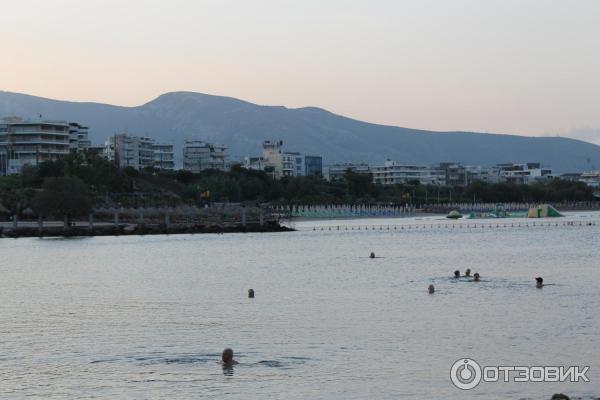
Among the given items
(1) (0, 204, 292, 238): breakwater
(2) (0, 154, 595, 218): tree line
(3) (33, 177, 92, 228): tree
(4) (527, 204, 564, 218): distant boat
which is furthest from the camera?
(4) (527, 204, 564, 218): distant boat

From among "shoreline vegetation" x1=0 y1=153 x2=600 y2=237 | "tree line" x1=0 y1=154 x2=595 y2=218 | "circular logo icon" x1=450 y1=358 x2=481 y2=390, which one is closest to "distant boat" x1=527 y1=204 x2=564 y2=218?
"tree line" x1=0 y1=154 x2=595 y2=218

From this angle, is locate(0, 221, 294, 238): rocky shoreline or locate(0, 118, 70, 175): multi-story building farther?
locate(0, 118, 70, 175): multi-story building

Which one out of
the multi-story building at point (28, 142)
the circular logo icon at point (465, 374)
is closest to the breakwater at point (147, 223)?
the multi-story building at point (28, 142)

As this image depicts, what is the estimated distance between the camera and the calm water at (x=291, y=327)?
2414 centimetres

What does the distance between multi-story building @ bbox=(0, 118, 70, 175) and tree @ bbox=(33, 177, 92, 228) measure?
206 feet

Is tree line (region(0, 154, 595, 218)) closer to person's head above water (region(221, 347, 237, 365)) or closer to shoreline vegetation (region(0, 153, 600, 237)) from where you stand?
shoreline vegetation (region(0, 153, 600, 237))

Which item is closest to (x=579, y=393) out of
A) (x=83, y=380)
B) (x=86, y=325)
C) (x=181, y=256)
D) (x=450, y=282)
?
(x=83, y=380)

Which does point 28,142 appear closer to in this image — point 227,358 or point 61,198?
point 61,198

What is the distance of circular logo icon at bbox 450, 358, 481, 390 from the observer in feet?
77.3

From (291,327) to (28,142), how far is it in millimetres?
147598

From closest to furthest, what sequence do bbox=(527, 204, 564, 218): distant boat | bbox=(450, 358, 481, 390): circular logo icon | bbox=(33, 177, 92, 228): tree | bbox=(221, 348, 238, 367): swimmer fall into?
bbox=(450, 358, 481, 390): circular logo icon, bbox=(221, 348, 238, 367): swimmer, bbox=(33, 177, 92, 228): tree, bbox=(527, 204, 564, 218): distant boat

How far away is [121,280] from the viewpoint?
5494 centimetres

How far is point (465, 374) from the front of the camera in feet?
81.0

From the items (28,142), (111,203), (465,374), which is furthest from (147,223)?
(465,374)
